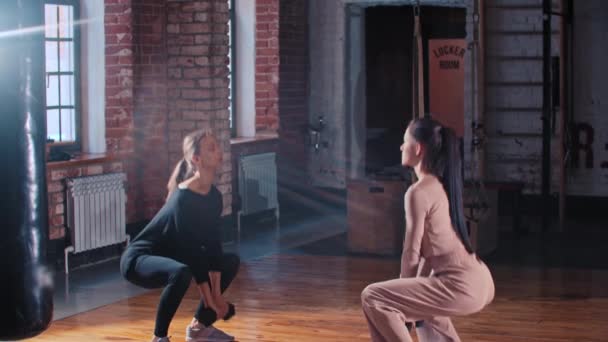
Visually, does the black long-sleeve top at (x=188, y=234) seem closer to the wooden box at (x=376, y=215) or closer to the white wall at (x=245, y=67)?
the wooden box at (x=376, y=215)

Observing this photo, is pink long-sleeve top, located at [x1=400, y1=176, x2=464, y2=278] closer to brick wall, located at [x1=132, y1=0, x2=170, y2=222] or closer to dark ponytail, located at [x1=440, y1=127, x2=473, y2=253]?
dark ponytail, located at [x1=440, y1=127, x2=473, y2=253]

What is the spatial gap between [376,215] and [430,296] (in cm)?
446

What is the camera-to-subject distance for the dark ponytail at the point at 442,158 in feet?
14.9

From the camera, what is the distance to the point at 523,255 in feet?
29.3

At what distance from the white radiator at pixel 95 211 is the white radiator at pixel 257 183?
5.98 ft

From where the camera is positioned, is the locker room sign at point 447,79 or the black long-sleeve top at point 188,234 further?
the locker room sign at point 447,79

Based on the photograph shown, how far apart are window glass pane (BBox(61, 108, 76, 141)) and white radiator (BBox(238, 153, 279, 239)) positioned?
6.82ft

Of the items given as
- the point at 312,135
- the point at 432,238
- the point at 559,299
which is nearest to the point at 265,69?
the point at 312,135

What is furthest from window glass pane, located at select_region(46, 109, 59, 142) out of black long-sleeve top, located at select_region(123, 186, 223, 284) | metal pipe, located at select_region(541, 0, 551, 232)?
metal pipe, located at select_region(541, 0, 551, 232)

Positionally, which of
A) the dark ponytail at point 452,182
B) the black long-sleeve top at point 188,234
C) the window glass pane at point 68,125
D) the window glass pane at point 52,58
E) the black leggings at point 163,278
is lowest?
the black leggings at point 163,278

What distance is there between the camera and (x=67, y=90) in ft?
28.4

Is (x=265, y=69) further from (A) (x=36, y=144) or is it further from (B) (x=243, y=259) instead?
(A) (x=36, y=144)

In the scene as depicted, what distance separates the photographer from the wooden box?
8938 mm

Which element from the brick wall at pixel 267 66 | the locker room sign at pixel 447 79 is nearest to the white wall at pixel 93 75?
the brick wall at pixel 267 66
